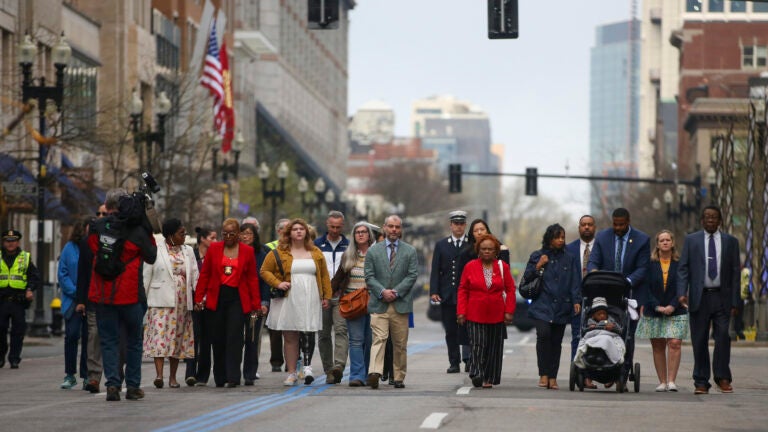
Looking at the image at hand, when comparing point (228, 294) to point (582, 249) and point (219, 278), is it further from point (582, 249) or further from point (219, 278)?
point (582, 249)

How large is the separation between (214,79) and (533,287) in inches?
1845

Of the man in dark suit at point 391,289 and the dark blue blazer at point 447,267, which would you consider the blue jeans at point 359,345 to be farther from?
the dark blue blazer at point 447,267

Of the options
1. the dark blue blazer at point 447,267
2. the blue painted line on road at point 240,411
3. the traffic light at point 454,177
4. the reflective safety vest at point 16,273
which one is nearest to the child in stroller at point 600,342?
the blue painted line on road at point 240,411

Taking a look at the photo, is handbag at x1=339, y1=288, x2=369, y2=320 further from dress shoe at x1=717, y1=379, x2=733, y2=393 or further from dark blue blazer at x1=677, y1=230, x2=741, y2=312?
dress shoe at x1=717, y1=379, x2=733, y2=393

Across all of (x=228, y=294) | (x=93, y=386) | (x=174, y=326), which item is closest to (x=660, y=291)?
(x=228, y=294)

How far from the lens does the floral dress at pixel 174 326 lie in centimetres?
2016

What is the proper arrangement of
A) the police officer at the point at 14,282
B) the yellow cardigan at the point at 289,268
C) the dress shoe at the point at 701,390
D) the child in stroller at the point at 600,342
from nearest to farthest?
the child in stroller at the point at 600,342, the dress shoe at the point at 701,390, the yellow cardigan at the point at 289,268, the police officer at the point at 14,282

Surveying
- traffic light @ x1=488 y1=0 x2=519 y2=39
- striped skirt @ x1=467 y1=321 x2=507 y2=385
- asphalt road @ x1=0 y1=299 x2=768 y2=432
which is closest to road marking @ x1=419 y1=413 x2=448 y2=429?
asphalt road @ x1=0 y1=299 x2=768 y2=432

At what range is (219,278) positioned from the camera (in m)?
20.3

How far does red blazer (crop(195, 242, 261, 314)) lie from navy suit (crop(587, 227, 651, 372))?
3.83 meters

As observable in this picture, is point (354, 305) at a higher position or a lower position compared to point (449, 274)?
lower

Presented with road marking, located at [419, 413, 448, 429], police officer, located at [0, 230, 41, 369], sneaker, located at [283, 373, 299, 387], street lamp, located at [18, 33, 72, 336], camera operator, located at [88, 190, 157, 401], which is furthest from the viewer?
street lamp, located at [18, 33, 72, 336]

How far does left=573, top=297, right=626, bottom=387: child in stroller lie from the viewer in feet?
62.6

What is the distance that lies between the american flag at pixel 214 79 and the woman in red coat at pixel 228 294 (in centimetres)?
4430
